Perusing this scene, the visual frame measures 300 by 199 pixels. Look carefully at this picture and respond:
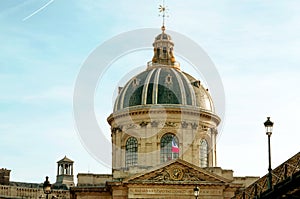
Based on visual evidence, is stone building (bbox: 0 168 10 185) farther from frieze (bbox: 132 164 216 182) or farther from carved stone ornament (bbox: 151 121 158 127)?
frieze (bbox: 132 164 216 182)

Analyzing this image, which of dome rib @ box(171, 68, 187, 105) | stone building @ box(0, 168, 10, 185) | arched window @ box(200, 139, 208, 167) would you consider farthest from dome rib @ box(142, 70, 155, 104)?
stone building @ box(0, 168, 10, 185)

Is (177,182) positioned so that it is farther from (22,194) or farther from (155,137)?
(22,194)

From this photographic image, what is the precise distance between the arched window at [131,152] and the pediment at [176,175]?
927 centimetres

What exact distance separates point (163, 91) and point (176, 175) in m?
13.2

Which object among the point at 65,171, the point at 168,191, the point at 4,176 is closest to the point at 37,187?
the point at 4,176

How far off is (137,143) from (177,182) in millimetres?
10831

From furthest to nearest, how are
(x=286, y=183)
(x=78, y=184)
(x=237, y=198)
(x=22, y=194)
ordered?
(x=22, y=194) < (x=78, y=184) < (x=237, y=198) < (x=286, y=183)

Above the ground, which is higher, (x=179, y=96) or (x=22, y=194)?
(x=179, y=96)

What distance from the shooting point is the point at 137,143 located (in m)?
75.8

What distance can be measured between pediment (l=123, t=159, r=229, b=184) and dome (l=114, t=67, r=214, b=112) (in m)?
11.3

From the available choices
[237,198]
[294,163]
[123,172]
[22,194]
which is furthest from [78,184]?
[294,163]

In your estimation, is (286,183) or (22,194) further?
(22,194)

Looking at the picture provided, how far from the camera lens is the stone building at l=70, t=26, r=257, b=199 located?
70.2 m

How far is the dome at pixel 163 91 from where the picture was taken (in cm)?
7681
